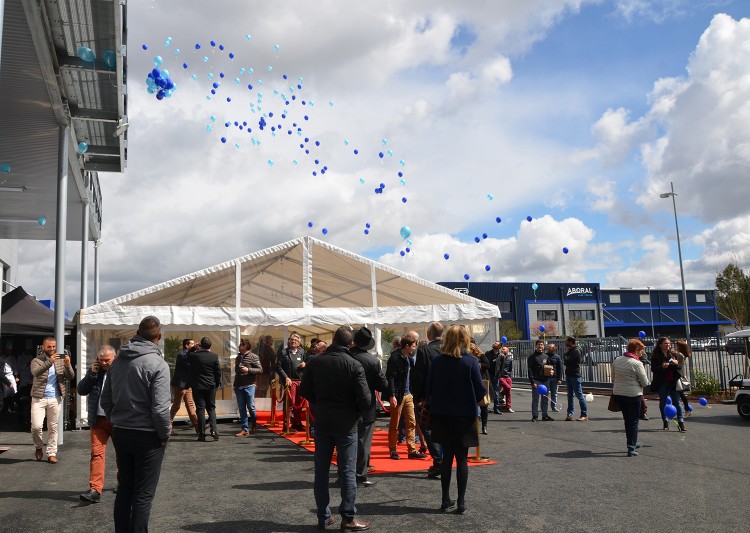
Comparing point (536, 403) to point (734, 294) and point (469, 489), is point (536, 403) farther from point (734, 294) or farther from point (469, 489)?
point (734, 294)

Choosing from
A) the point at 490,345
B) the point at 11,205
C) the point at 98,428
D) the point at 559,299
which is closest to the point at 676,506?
the point at 98,428

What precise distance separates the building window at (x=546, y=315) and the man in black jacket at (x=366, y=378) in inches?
2510

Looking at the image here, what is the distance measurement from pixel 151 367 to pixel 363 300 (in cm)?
1026

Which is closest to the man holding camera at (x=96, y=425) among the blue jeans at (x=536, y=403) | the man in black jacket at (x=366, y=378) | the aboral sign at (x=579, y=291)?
the man in black jacket at (x=366, y=378)

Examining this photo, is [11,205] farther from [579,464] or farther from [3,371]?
[579,464]

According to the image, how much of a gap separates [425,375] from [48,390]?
5.13 meters

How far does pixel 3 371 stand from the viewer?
8914 mm

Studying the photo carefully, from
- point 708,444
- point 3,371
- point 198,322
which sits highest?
point 198,322

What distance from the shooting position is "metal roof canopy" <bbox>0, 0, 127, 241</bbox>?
8.70 m

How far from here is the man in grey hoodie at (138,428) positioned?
4.40m

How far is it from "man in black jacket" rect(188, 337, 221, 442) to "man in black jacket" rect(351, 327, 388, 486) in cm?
434

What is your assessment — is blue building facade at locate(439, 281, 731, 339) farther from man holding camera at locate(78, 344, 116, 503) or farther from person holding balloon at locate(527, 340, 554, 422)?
man holding camera at locate(78, 344, 116, 503)

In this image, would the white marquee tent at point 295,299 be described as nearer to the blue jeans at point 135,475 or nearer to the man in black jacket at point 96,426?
the man in black jacket at point 96,426

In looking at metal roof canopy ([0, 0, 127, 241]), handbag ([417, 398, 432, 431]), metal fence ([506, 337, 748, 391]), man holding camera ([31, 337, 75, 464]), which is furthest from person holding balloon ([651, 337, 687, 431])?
metal roof canopy ([0, 0, 127, 241])
